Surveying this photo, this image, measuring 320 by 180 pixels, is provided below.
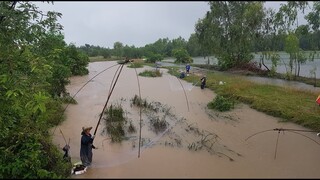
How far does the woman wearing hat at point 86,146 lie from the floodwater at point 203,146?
25cm

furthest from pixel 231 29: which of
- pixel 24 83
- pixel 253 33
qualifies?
pixel 24 83

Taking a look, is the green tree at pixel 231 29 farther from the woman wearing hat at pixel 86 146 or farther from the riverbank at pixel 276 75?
the woman wearing hat at pixel 86 146

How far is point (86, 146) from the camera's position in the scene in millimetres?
7363

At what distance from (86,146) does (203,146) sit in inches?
136

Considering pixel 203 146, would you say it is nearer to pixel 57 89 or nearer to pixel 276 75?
pixel 57 89

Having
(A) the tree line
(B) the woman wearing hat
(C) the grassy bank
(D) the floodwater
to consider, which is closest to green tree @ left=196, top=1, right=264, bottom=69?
(A) the tree line

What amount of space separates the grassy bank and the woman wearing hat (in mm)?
7526

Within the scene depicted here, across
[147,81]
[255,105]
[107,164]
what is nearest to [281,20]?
[147,81]

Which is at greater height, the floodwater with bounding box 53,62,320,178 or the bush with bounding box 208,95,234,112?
the bush with bounding box 208,95,234,112

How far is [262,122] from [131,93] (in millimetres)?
8594

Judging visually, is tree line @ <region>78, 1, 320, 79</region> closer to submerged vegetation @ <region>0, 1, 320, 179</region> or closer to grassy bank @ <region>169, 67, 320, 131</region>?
submerged vegetation @ <region>0, 1, 320, 179</region>

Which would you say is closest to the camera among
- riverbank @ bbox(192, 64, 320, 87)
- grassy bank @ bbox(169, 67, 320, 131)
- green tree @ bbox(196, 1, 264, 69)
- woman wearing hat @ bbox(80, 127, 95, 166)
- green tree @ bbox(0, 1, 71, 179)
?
green tree @ bbox(0, 1, 71, 179)

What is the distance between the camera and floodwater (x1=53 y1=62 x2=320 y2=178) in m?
7.25

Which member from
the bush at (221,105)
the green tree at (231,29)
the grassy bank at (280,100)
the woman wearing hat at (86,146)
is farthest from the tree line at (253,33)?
the woman wearing hat at (86,146)
